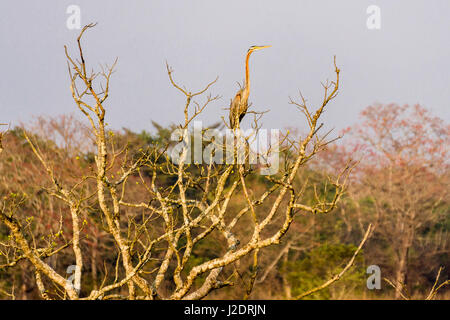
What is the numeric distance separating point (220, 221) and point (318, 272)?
1700cm

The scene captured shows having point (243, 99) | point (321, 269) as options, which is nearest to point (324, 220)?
point (321, 269)

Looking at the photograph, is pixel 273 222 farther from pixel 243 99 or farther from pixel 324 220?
pixel 243 99

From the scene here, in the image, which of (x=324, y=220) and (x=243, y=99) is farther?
(x=324, y=220)

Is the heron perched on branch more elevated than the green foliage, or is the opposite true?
the heron perched on branch

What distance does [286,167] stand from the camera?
5.55m

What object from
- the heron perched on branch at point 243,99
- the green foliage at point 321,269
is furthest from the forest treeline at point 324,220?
the heron perched on branch at point 243,99

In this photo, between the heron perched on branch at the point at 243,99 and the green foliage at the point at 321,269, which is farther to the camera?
the green foliage at the point at 321,269

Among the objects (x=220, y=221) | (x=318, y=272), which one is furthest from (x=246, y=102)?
(x=318, y=272)

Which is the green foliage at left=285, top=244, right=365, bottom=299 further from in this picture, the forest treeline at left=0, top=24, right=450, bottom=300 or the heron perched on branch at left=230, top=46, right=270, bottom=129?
the heron perched on branch at left=230, top=46, right=270, bottom=129

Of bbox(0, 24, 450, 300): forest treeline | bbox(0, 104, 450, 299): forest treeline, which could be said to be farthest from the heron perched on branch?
bbox(0, 104, 450, 299): forest treeline

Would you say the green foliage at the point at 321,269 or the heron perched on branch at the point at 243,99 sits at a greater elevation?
the heron perched on branch at the point at 243,99

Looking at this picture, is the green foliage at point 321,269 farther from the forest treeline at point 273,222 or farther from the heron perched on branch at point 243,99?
the heron perched on branch at point 243,99

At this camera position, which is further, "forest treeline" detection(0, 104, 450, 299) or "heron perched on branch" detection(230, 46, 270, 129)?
"forest treeline" detection(0, 104, 450, 299)
